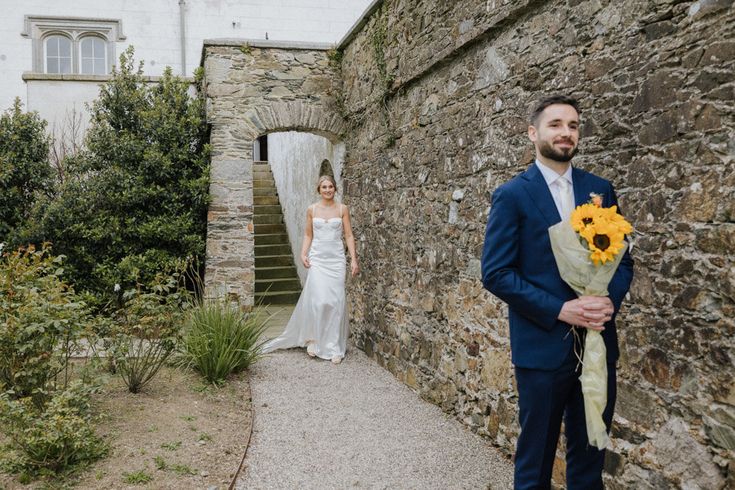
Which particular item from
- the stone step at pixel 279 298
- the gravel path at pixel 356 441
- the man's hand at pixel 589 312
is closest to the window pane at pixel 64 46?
the stone step at pixel 279 298

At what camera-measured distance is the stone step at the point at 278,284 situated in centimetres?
1099

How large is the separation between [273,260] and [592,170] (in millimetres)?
9062

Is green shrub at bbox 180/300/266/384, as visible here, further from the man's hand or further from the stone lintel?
the man's hand

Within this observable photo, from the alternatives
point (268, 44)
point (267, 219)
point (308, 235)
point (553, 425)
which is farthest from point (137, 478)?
point (267, 219)

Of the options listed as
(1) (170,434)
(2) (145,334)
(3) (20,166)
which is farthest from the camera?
(3) (20,166)

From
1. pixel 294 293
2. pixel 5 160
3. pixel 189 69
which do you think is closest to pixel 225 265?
pixel 294 293

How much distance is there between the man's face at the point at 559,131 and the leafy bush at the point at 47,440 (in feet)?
9.76

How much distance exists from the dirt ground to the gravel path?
154 millimetres

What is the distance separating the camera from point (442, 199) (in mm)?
5082

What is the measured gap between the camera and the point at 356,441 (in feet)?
14.5

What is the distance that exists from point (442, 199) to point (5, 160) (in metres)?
6.74

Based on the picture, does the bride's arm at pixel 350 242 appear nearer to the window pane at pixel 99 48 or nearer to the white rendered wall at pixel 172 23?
the white rendered wall at pixel 172 23

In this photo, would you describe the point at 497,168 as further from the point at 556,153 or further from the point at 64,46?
the point at 64,46

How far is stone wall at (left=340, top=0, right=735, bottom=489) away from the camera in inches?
99.3
